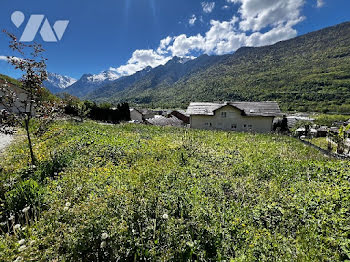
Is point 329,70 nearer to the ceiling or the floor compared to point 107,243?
nearer to the ceiling

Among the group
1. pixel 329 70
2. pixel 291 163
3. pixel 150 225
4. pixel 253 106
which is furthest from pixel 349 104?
pixel 150 225

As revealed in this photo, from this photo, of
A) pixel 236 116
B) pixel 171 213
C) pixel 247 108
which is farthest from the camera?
pixel 236 116

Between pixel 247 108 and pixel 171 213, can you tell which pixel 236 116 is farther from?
pixel 171 213

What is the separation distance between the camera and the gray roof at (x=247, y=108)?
103ft

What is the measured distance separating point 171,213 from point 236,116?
32343 millimetres

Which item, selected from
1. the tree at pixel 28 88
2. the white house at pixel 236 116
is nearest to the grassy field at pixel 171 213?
the tree at pixel 28 88

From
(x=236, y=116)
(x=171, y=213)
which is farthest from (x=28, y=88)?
(x=236, y=116)

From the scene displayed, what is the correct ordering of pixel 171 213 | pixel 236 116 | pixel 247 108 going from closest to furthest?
pixel 171 213 → pixel 247 108 → pixel 236 116

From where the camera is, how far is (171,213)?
393 cm

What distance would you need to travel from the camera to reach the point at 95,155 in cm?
785

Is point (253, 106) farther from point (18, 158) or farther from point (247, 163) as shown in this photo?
point (18, 158)

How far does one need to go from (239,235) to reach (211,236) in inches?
25.1

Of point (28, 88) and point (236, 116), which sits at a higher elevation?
point (28, 88)

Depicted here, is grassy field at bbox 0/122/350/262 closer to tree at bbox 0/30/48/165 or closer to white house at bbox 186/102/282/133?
tree at bbox 0/30/48/165
